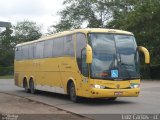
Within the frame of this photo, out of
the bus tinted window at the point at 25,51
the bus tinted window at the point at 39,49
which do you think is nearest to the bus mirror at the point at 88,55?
the bus tinted window at the point at 39,49

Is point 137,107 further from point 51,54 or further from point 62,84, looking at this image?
point 51,54

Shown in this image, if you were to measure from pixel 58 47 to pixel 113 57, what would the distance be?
4309 millimetres

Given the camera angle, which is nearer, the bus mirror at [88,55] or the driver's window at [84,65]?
the bus mirror at [88,55]

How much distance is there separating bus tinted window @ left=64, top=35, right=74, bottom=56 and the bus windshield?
5.26 ft

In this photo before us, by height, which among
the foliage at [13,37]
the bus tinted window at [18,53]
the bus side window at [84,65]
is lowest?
the bus side window at [84,65]

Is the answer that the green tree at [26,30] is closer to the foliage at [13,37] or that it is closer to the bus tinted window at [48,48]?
the foliage at [13,37]

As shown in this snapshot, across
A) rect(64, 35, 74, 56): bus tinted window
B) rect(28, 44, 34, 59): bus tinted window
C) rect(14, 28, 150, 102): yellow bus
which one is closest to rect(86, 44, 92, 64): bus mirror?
rect(14, 28, 150, 102): yellow bus

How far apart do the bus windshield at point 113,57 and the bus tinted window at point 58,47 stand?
10.4 feet

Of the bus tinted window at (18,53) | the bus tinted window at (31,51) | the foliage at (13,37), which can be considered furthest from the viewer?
the foliage at (13,37)

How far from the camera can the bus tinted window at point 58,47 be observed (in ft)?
71.8

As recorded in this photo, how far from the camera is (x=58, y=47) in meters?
22.2

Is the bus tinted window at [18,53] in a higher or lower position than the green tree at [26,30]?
lower

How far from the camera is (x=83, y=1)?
84.8m

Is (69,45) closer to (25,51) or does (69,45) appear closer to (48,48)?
(48,48)
